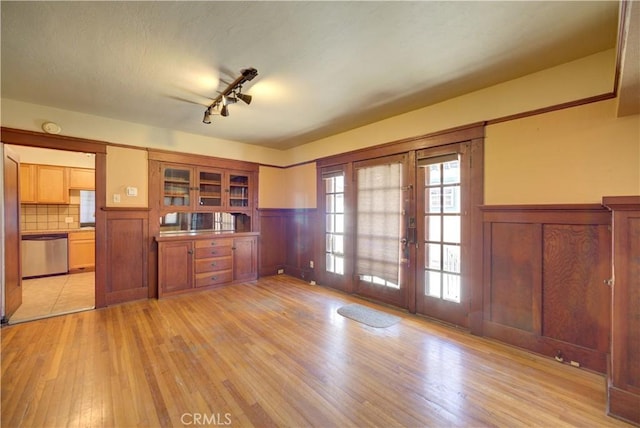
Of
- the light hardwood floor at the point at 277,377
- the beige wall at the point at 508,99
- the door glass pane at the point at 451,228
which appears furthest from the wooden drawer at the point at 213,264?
the door glass pane at the point at 451,228

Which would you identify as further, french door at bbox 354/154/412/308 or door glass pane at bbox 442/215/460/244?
french door at bbox 354/154/412/308

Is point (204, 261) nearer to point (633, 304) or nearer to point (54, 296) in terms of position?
point (54, 296)

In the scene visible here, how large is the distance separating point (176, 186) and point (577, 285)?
198 inches

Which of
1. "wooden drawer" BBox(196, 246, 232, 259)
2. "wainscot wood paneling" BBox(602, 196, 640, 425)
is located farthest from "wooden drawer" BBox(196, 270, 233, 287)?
"wainscot wood paneling" BBox(602, 196, 640, 425)

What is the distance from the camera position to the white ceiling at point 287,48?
175cm

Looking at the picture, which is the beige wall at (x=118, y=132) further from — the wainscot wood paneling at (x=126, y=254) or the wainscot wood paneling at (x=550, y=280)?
the wainscot wood paneling at (x=550, y=280)

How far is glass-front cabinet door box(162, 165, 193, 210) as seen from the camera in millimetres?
4191

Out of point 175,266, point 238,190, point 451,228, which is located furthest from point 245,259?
point 451,228

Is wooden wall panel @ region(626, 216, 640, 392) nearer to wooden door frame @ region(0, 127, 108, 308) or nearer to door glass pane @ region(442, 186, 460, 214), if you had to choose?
door glass pane @ region(442, 186, 460, 214)

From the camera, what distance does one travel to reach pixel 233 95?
9.57 ft

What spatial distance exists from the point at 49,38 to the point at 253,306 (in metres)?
3.26

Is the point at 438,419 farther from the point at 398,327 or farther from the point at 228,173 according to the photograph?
the point at 228,173

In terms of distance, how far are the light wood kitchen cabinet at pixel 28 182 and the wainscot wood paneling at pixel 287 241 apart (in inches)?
172

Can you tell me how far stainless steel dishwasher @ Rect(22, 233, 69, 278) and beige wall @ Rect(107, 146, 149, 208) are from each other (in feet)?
9.09
